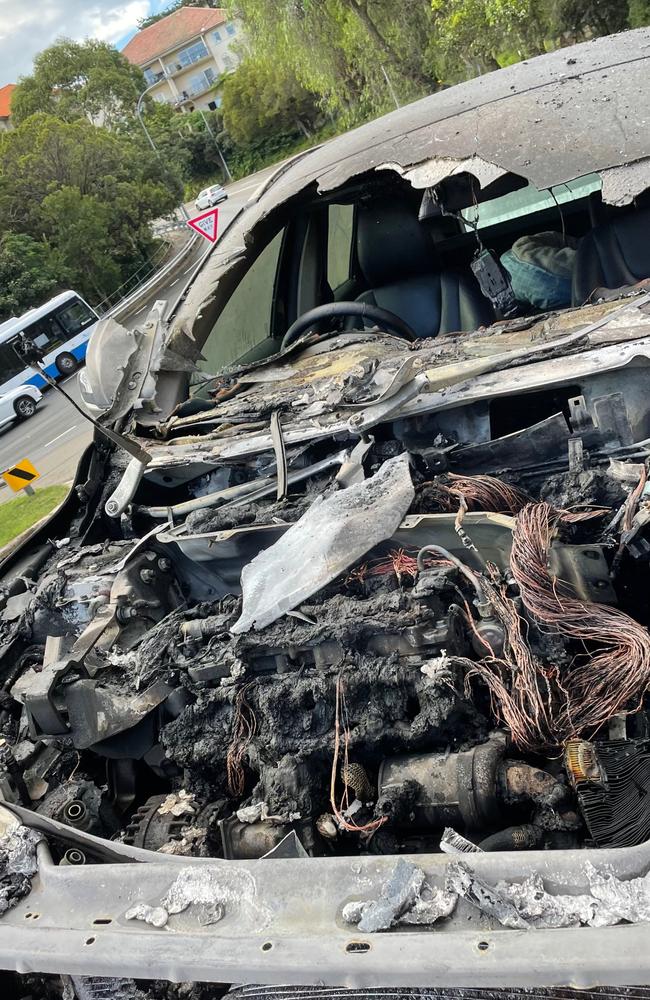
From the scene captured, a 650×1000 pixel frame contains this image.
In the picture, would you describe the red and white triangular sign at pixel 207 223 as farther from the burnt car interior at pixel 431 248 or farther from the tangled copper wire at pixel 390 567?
the tangled copper wire at pixel 390 567

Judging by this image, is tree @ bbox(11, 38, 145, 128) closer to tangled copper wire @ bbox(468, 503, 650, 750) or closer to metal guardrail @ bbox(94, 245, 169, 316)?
metal guardrail @ bbox(94, 245, 169, 316)

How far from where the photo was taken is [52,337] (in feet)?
62.4

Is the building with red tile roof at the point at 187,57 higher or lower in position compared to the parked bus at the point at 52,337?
higher

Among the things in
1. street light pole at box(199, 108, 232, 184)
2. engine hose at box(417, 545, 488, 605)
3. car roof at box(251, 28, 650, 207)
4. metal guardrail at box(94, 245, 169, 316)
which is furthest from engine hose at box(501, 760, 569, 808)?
street light pole at box(199, 108, 232, 184)

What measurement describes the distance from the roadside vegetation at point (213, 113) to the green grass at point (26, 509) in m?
9.33

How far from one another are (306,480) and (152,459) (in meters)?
0.77

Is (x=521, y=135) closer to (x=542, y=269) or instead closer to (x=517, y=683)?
(x=542, y=269)

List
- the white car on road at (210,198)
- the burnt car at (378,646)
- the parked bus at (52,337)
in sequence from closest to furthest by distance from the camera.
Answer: the burnt car at (378,646) → the parked bus at (52,337) → the white car on road at (210,198)

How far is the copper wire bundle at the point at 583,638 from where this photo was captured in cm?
196

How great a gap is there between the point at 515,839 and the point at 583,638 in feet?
1.83

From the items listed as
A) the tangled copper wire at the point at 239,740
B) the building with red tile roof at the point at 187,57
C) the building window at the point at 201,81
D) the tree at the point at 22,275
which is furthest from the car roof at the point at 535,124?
the building window at the point at 201,81

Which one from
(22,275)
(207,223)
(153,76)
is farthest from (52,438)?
(153,76)

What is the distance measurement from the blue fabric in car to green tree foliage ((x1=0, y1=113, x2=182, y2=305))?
21499 millimetres

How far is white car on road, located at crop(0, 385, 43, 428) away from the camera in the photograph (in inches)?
687
